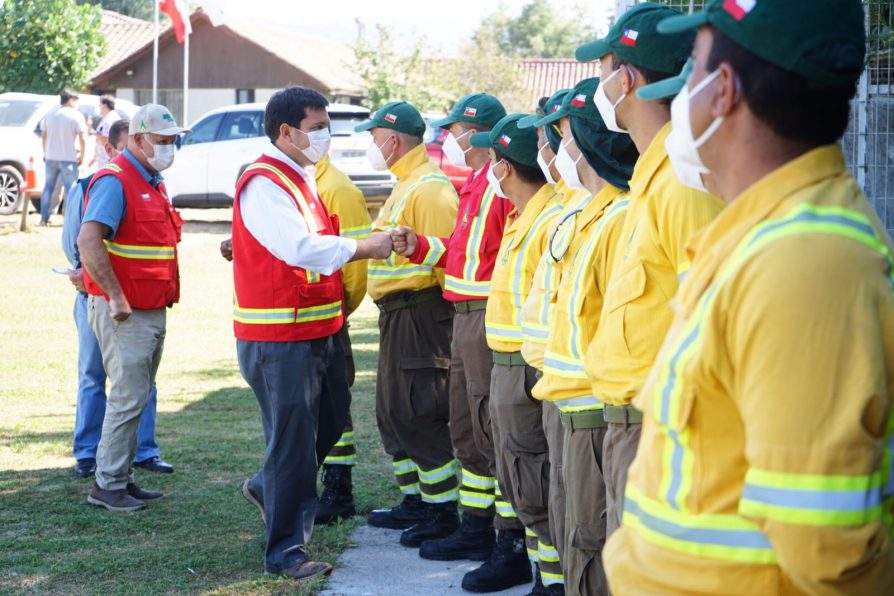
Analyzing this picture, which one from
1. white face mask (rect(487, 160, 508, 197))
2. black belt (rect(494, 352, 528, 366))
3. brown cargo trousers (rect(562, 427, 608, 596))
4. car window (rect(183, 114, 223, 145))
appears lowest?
brown cargo trousers (rect(562, 427, 608, 596))

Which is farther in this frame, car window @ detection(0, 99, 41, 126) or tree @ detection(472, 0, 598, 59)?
tree @ detection(472, 0, 598, 59)

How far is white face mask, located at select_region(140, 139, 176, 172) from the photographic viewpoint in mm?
7203

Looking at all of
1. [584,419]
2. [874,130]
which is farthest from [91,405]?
[874,130]

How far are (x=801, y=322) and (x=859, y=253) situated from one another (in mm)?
163

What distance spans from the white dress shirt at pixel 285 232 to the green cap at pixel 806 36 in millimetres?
3676

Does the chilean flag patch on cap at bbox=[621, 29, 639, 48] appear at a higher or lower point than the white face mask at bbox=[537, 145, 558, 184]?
higher

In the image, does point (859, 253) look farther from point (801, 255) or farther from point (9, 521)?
point (9, 521)

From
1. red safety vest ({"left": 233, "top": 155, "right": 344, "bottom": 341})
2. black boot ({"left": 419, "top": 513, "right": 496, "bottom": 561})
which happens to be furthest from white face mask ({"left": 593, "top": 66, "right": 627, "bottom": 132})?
black boot ({"left": 419, "top": 513, "right": 496, "bottom": 561})

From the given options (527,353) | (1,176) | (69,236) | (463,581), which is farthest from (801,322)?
(1,176)

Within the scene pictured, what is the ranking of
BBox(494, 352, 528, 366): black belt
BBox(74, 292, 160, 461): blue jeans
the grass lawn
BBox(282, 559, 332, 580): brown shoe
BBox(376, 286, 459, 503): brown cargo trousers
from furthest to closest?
BBox(74, 292, 160, 461): blue jeans, BBox(376, 286, 459, 503): brown cargo trousers, the grass lawn, BBox(282, 559, 332, 580): brown shoe, BBox(494, 352, 528, 366): black belt

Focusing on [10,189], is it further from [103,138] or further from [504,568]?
Answer: [504,568]

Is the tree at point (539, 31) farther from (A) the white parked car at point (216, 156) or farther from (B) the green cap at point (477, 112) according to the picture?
(B) the green cap at point (477, 112)

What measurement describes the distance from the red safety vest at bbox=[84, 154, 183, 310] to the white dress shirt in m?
1.70

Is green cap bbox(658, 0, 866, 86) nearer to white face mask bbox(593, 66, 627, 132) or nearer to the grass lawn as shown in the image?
white face mask bbox(593, 66, 627, 132)
